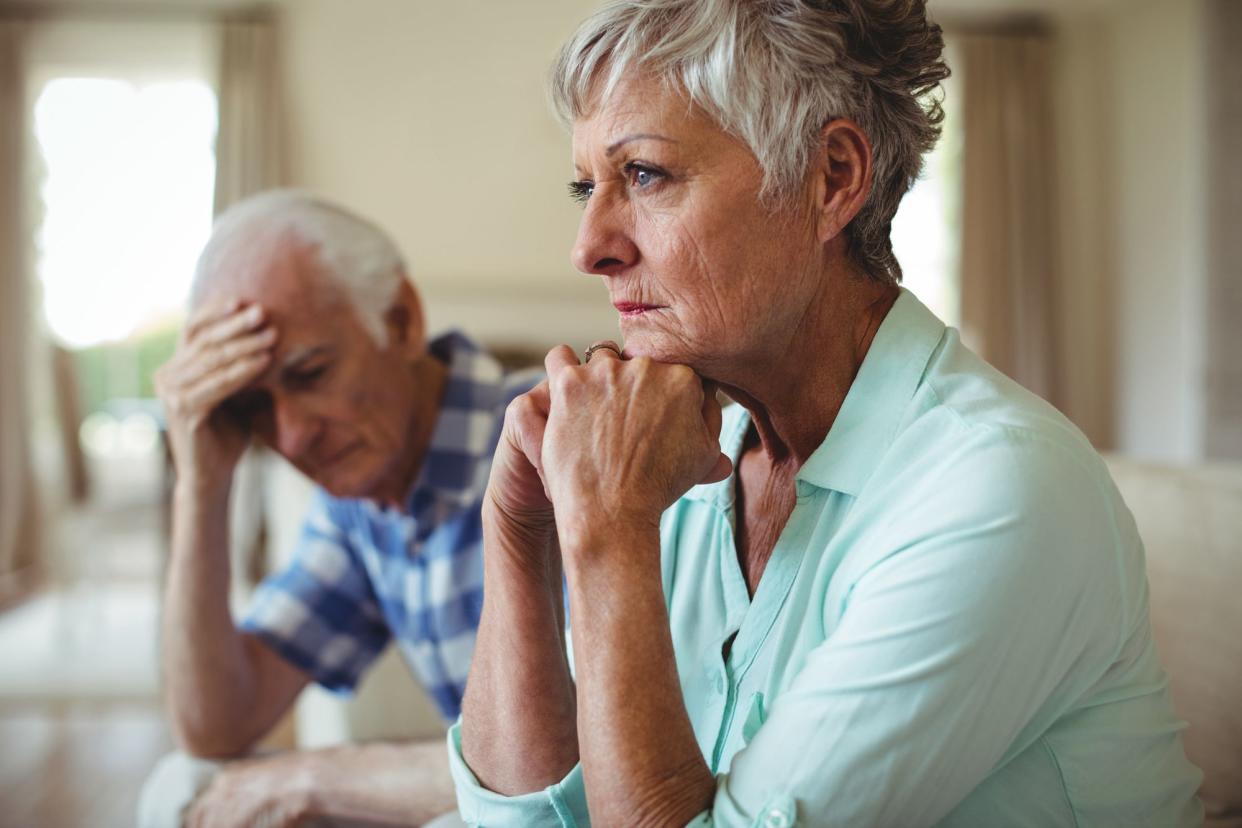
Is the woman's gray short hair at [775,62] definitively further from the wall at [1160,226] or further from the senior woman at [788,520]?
the wall at [1160,226]

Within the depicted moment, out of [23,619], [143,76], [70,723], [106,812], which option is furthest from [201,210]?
[106,812]

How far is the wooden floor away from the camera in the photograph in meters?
2.93

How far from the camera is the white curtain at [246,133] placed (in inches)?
232

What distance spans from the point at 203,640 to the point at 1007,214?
19.2ft

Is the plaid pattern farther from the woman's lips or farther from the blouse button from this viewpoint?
the blouse button

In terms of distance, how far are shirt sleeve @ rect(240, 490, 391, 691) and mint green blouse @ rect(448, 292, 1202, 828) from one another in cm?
83

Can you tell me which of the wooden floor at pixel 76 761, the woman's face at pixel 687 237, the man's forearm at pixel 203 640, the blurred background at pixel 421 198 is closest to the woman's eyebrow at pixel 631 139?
the woman's face at pixel 687 237

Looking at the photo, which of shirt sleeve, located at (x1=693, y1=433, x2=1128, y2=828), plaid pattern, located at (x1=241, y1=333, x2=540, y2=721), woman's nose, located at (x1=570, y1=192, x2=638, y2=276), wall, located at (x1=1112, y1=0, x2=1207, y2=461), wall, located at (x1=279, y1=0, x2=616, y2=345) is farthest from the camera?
wall, located at (x1=279, y1=0, x2=616, y2=345)

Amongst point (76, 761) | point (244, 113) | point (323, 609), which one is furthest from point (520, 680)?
point (244, 113)

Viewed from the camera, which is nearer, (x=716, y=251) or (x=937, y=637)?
(x=937, y=637)

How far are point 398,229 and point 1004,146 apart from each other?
3705 mm

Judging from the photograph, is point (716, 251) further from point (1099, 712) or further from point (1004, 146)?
point (1004, 146)

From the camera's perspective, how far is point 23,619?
203 inches

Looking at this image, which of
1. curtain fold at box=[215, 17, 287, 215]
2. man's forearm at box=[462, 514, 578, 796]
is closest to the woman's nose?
man's forearm at box=[462, 514, 578, 796]
